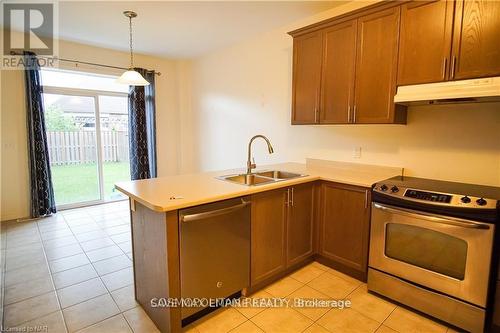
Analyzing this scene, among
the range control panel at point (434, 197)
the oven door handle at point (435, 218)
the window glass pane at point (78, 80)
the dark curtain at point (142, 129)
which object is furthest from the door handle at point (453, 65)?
the dark curtain at point (142, 129)

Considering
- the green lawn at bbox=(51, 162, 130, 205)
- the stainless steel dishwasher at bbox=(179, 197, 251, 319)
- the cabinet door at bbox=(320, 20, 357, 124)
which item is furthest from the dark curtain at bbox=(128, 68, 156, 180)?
the stainless steel dishwasher at bbox=(179, 197, 251, 319)

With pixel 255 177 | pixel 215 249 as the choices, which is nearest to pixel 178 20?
pixel 255 177

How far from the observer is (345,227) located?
241 centimetres

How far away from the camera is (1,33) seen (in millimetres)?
3674

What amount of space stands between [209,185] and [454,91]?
185 centimetres

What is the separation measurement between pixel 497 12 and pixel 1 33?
5381mm

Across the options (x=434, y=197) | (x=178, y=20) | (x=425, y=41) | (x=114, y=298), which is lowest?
(x=114, y=298)

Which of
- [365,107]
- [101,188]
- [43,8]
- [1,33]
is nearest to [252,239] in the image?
[365,107]

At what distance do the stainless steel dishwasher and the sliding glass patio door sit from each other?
3.80m

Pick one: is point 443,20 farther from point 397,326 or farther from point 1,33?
point 1,33

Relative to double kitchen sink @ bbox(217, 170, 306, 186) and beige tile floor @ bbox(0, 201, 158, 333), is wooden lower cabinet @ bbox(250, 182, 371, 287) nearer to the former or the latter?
double kitchen sink @ bbox(217, 170, 306, 186)

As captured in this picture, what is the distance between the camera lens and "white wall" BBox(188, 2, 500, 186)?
214 cm

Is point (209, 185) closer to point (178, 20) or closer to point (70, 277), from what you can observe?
point (70, 277)

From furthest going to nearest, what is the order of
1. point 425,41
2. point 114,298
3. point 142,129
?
point 142,129
point 114,298
point 425,41
